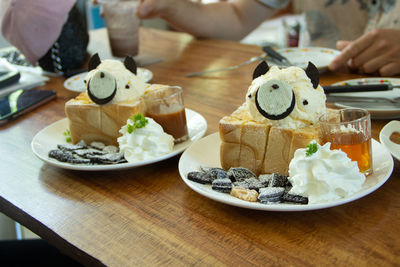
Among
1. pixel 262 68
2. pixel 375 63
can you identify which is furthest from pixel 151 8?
pixel 262 68

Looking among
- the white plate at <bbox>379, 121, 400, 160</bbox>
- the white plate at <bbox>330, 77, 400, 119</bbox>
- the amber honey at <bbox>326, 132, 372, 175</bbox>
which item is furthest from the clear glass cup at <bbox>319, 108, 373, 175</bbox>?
the white plate at <bbox>330, 77, 400, 119</bbox>

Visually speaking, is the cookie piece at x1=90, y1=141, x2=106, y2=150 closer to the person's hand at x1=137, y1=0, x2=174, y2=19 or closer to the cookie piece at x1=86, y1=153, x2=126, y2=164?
the cookie piece at x1=86, y1=153, x2=126, y2=164

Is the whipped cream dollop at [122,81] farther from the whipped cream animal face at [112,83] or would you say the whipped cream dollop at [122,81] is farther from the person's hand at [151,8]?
the person's hand at [151,8]

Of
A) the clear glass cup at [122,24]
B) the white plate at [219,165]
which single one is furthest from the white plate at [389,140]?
the clear glass cup at [122,24]

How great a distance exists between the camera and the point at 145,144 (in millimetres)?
1154

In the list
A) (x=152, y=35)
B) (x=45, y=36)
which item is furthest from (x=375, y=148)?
(x=152, y=35)

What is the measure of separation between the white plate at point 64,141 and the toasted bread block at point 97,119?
2.9 inches

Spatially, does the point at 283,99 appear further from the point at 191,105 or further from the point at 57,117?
the point at 57,117

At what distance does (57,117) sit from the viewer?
1.60 meters

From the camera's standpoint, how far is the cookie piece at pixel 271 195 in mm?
896

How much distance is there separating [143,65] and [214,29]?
62 cm

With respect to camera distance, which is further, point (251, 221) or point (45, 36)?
point (45, 36)

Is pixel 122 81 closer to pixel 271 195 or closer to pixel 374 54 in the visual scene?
pixel 271 195

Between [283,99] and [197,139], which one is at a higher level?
[283,99]
